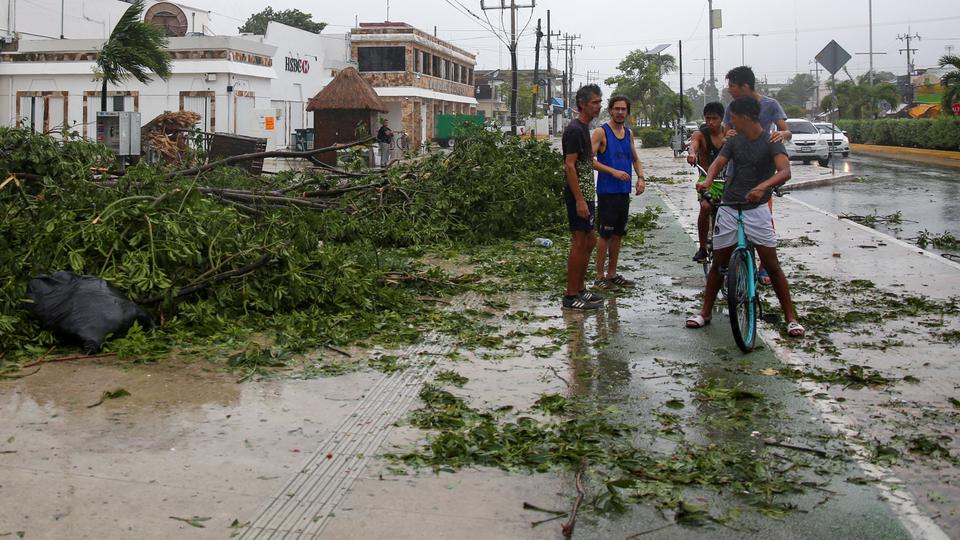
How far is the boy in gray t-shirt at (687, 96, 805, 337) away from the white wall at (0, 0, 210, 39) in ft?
143

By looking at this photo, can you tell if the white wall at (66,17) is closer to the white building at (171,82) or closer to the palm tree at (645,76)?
the white building at (171,82)

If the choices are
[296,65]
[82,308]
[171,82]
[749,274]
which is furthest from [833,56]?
[296,65]

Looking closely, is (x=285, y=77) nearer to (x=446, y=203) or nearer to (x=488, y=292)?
(x=446, y=203)

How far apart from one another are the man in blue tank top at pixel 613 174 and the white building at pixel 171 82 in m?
28.0

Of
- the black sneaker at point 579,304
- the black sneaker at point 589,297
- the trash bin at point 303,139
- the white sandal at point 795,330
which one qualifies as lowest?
the white sandal at point 795,330

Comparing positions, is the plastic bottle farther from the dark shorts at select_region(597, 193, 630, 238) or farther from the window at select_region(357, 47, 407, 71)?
the window at select_region(357, 47, 407, 71)

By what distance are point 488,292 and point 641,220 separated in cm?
637

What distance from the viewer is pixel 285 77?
157ft

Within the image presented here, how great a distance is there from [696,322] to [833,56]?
20525 millimetres

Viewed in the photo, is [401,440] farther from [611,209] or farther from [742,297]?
[611,209]

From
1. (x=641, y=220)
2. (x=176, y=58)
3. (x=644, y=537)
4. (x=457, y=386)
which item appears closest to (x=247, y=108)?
(x=176, y=58)

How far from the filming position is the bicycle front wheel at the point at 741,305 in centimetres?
703

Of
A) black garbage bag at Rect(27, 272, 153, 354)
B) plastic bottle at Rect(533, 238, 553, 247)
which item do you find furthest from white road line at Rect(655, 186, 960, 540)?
plastic bottle at Rect(533, 238, 553, 247)

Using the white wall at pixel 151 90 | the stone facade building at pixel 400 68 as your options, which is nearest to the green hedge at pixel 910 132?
the stone facade building at pixel 400 68
